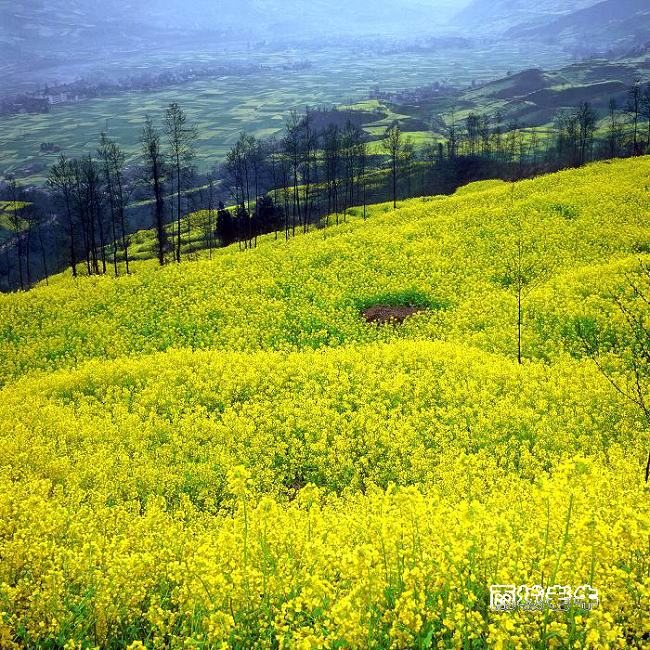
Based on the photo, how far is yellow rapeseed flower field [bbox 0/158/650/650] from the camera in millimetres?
8266

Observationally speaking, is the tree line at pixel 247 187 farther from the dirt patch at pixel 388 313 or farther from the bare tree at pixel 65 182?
the dirt patch at pixel 388 313

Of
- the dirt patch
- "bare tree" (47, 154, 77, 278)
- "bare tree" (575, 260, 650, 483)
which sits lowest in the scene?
the dirt patch

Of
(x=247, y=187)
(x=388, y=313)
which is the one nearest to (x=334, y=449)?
(x=388, y=313)

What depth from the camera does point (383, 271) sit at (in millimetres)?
36438

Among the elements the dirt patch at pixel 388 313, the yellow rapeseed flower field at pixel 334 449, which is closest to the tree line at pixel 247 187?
the yellow rapeseed flower field at pixel 334 449

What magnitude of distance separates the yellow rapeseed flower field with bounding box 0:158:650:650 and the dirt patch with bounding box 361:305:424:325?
1.95 ft

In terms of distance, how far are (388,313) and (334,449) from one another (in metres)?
13.9

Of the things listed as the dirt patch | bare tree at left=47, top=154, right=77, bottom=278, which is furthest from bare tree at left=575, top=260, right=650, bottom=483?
bare tree at left=47, top=154, right=77, bottom=278

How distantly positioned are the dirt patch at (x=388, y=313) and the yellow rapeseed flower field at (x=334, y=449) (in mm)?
595

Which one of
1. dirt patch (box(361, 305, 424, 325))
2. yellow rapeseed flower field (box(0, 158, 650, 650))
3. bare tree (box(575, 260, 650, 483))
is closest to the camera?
yellow rapeseed flower field (box(0, 158, 650, 650))

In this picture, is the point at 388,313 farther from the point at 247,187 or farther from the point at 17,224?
the point at 247,187

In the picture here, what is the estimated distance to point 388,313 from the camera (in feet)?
98.6

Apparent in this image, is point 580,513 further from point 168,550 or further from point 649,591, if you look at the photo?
point 168,550

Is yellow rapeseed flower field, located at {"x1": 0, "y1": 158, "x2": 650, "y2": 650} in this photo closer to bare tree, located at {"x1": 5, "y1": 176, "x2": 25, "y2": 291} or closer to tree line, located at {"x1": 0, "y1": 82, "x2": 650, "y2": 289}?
tree line, located at {"x1": 0, "y1": 82, "x2": 650, "y2": 289}
